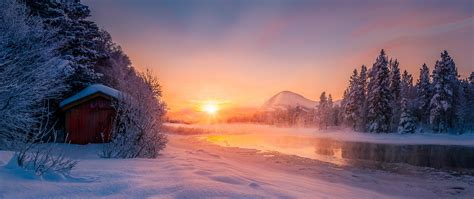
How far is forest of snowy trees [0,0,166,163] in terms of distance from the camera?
406 inches

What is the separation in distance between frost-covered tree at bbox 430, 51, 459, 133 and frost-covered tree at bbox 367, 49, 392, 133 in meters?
6.86

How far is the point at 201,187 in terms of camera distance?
5.25 metres

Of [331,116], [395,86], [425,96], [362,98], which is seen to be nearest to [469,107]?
[425,96]

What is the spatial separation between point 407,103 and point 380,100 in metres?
4.94

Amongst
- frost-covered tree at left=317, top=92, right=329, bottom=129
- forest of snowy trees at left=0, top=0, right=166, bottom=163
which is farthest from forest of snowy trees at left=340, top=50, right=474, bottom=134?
forest of snowy trees at left=0, top=0, right=166, bottom=163

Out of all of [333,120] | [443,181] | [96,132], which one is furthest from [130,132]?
[333,120]

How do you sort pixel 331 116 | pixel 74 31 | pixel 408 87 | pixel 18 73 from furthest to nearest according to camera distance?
1. pixel 331 116
2. pixel 408 87
3. pixel 74 31
4. pixel 18 73

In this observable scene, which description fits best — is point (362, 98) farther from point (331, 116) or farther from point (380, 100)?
point (331, 116)

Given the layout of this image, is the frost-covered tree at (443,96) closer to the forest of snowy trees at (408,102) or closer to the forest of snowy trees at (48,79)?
the forest of snowy trees at (408,102)

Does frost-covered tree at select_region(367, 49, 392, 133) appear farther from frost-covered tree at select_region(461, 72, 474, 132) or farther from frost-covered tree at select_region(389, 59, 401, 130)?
frost-covered tree at select_region(461, 72, 474, 132)

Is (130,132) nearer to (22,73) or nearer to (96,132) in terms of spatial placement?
(22,73)

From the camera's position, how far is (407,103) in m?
49.7

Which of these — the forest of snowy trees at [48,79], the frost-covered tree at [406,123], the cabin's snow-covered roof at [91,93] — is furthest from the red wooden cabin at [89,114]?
the frost-covered tree at [406,123]

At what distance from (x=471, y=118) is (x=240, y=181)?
62650mm
